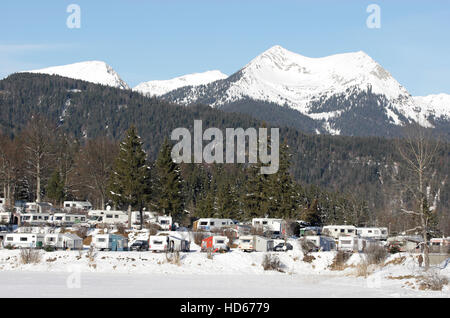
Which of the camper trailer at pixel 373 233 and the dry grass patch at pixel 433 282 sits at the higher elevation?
the dry grass patch at pixel 433 282

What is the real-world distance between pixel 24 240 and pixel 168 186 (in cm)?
2267

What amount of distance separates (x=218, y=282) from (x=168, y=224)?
31.0 m

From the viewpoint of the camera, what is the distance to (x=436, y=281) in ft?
108

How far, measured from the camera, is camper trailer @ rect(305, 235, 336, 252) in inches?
2287

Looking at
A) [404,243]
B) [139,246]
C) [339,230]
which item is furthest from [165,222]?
[404,243]

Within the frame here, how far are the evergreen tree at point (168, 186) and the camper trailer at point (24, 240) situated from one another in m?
21.5

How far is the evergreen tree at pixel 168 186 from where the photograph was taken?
240 feet

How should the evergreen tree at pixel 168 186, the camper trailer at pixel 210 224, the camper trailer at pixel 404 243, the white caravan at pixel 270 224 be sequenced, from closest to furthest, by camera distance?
the camper trailer at pixel 404 243, the white caravan at pixel 270 224, the camper trailer at pixel 210 224, the evergreen tree at pixel 168 186

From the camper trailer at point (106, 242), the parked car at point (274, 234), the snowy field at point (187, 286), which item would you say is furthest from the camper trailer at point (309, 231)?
the snowy field at point (187, 286)

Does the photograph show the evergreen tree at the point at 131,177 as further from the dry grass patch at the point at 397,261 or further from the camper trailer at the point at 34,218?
the dry grass patch at the point at 397,261

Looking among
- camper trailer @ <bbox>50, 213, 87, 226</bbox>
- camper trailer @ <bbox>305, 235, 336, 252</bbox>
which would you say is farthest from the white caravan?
camper trailer @ <bbox>50, 213, 87, 226</bbox>
